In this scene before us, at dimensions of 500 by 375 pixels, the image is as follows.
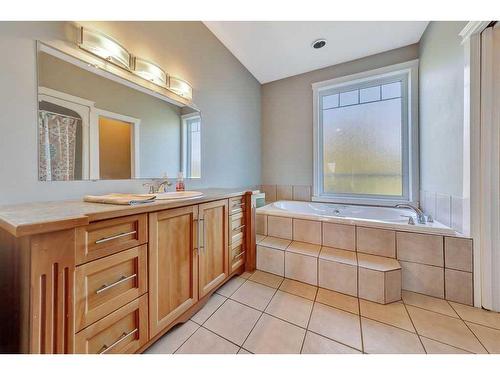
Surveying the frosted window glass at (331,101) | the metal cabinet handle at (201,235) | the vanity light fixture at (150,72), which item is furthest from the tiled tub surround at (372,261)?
the frosted window glass at (331,101)

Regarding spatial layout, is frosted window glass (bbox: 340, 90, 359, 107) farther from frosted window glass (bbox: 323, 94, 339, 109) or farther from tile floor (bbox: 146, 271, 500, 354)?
tile floor (bbox: 146, 271, 500, 354)

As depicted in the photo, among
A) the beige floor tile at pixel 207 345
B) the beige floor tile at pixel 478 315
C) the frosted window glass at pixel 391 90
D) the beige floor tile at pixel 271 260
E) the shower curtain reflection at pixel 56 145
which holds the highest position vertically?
the frosted window glass at pixel 391 90

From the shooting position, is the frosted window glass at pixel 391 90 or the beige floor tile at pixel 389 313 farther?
the frosted window glass at pixel 391 90

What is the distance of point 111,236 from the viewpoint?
2.59 feet

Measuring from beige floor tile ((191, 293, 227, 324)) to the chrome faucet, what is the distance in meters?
0.92

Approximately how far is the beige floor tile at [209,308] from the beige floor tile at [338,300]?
0.74 m

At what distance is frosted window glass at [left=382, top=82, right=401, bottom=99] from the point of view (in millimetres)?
2371

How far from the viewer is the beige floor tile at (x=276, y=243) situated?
184cm

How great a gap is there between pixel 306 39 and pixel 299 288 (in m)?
2.55

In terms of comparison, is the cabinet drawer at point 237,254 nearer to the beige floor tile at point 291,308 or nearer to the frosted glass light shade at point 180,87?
the beige floor tile at point 291,308

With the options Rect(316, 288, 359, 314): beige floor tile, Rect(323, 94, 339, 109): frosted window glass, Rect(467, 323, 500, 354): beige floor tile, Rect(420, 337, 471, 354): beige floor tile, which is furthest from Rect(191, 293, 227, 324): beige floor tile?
Rect(323, 94, 339, 109): frosted window glass

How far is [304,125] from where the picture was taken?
2.87 metres
